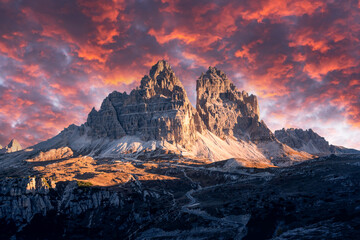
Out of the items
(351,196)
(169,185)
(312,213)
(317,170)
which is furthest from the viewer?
(169,185)

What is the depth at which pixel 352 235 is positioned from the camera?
152 feet

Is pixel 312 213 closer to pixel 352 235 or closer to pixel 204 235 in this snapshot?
pixel 352 235

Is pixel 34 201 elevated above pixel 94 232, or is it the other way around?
pixel 34 201

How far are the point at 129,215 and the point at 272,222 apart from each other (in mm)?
59507

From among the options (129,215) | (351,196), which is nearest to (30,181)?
(129,215)

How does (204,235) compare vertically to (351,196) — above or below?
below

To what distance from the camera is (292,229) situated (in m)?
59.8

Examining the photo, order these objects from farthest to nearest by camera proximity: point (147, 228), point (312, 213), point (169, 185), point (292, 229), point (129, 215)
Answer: point (169, 185), point (129, 215), point (147, 228), point (312, 213), point (292, 229)

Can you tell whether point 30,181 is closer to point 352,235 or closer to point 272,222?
point 272,222

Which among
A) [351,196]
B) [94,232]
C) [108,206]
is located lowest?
[94,232]

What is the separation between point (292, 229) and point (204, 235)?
24.7 m

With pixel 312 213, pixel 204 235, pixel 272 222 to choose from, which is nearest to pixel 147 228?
pixel 204 235

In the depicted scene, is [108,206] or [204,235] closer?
[204,235]

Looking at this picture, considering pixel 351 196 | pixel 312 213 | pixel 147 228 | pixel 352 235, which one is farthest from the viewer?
pixel 147 228
